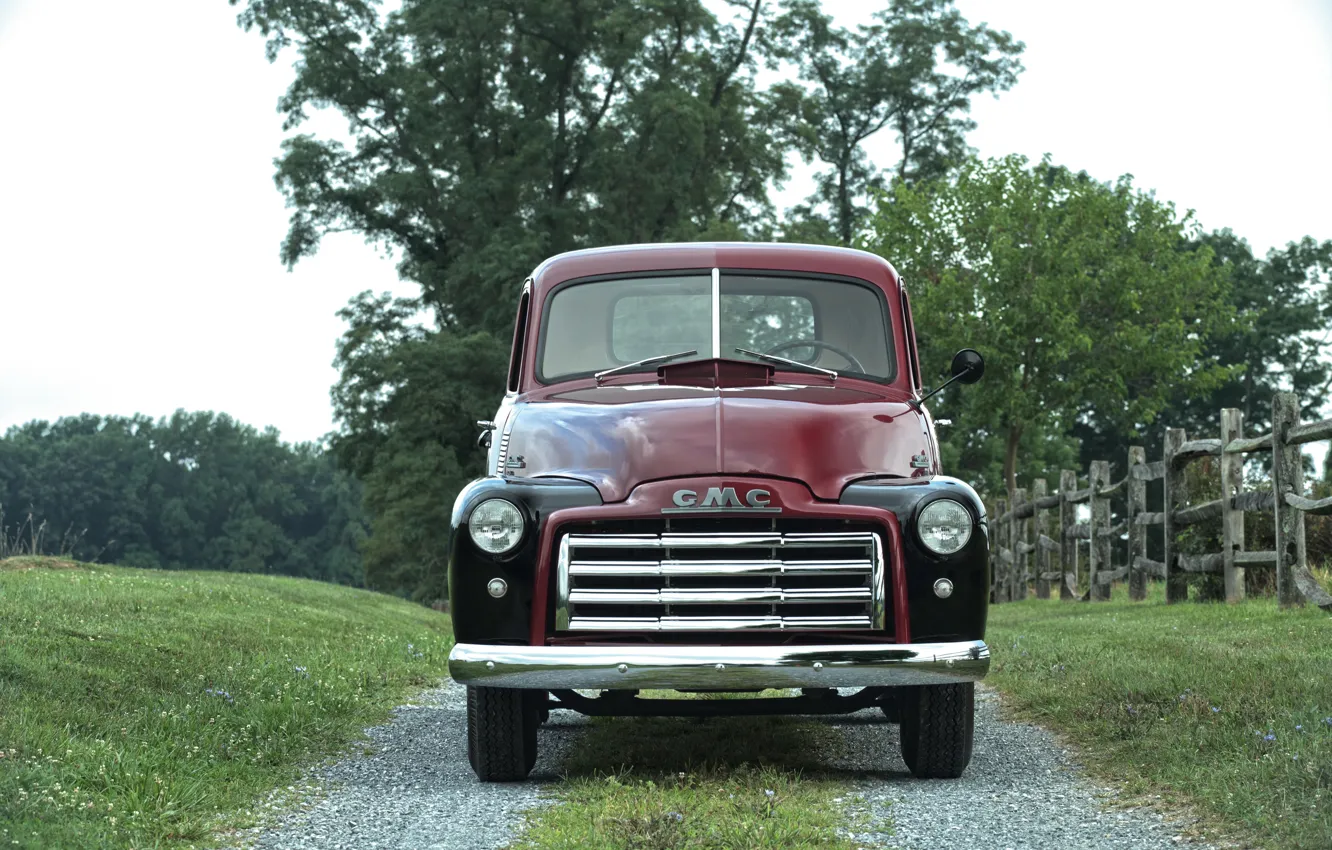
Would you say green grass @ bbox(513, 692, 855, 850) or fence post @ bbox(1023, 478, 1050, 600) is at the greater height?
fence post @ bbox(1023, 478, 1050, 600)

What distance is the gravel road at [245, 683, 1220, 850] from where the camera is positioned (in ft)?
18.3

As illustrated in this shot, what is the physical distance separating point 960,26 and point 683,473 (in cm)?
4076

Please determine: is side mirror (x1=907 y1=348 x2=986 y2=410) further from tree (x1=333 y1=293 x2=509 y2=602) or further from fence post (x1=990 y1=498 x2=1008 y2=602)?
tree (x1=333 y1=293 x2=509 y2=602)

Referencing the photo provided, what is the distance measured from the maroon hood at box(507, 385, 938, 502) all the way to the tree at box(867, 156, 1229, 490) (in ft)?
76.6

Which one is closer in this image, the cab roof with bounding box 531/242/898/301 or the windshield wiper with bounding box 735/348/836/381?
Answer: the windshield wiper with bounding box 735/348/836/381

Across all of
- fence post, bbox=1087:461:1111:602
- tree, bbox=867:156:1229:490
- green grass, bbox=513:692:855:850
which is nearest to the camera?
green grass, bbox=513:692:855:850

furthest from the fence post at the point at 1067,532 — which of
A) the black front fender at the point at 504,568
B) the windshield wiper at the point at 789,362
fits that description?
the black front fender at the point at 504,568

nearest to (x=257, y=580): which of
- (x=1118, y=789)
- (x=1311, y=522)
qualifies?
(x=1311, y=522)

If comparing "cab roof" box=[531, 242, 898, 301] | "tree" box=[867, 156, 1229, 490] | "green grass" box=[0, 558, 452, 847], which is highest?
"tree" box=[867, 156, 1229, 490]

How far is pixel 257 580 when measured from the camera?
68.9 ft

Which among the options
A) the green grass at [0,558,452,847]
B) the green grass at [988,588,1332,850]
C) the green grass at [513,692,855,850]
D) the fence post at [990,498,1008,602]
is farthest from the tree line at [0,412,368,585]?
the green grass at [513,692,855,850]

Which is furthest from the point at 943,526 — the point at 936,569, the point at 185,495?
the point at 185,495

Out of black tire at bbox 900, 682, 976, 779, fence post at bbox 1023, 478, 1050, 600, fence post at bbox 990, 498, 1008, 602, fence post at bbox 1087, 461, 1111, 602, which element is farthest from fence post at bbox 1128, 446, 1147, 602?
black tire at bbox 900, 682, 976, 779

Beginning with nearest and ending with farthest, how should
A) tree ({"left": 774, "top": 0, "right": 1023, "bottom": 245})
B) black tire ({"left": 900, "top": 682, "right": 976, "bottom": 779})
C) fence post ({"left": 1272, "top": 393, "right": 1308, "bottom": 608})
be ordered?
black tire ({"left": 900, "top": 682, "right": 976, "bottom": 779}) → fence post ({"left": 1272, "top": 393, "right": 1308, "bottom": 608}) → tree ({"left": 774, "top": 0, "right": 1023, "bottom": 245})
